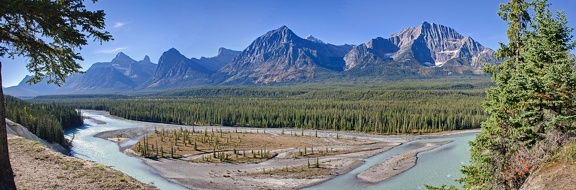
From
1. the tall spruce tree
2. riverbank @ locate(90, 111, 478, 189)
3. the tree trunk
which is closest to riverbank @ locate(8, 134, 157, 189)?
the tree trunk

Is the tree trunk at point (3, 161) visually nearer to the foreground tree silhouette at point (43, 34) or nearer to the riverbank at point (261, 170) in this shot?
the foreground tree silhouette at point (43, 34)

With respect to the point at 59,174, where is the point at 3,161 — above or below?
above

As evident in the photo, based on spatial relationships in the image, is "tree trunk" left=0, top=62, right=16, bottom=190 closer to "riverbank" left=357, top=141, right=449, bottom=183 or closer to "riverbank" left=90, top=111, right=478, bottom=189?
"riverbank" left=90, top=111, right=478, bottom=189

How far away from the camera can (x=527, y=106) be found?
16.7m

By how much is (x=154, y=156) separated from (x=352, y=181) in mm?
41684

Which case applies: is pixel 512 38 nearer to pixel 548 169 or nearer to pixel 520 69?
pixel 520 69

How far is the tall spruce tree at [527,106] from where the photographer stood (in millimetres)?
14625

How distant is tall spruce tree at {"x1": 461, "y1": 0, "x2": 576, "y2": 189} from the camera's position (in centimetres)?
1462

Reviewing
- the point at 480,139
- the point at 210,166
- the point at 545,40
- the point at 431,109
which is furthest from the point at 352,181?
→ the point at 431,109

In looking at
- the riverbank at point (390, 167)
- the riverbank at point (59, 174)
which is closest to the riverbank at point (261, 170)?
the riverbank at point (390, 167)

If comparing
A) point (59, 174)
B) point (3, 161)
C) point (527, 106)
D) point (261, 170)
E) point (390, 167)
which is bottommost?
point (261, 170)

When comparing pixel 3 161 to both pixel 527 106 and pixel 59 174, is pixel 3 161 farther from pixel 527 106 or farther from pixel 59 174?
pixel 527 106

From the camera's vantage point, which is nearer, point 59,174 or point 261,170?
point 59,174

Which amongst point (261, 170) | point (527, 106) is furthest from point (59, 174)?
point (261, 170)
